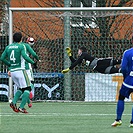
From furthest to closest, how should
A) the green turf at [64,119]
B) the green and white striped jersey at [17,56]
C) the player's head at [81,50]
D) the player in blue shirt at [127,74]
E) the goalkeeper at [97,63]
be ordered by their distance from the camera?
the player's head at [81,50], the goalkeeper at [97,63], the green and white striped jersey at [17,56], the player in blue shirt at [127,74], the green turf at [64,119]

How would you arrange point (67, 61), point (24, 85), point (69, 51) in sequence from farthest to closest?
point (67, 61)
point (69, 51)
point (24, 85)

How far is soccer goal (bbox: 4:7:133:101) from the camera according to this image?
72.6 ft

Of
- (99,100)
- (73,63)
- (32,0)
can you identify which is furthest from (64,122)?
(32,0)

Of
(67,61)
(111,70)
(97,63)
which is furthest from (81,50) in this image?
(67,61)

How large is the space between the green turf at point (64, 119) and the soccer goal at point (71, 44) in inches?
50.4

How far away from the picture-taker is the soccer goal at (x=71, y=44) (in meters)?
22.1

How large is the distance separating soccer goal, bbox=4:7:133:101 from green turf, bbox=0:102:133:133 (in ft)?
4.20

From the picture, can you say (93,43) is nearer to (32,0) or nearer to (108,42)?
(108,42)

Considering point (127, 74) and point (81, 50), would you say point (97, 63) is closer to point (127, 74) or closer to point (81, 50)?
point (81, 50)

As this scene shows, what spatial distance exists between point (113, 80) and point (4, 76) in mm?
3300

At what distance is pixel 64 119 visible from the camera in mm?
15469

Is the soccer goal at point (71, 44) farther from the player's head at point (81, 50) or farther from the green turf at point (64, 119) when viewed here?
the green turf at point (64, 119)

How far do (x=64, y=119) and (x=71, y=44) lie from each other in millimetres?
7284

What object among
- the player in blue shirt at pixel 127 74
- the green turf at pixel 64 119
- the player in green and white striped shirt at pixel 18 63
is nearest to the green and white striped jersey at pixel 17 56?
the player in green and white striped shirt at pixel 18 63
